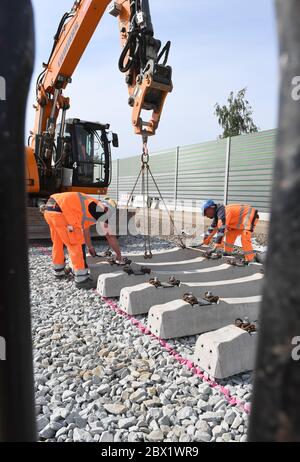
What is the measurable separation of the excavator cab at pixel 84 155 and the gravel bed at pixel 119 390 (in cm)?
595

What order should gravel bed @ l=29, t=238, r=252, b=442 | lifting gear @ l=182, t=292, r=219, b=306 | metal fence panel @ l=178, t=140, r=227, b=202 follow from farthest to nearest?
metal fence panel @ l=178, t=140, r=227, b=202 → lifting gear @ l=182, t=292, r=219, b=306 → gravel bed @ l=29, t=238, r=252, b=442

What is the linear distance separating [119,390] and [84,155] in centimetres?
777

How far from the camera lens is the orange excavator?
4.83 metres

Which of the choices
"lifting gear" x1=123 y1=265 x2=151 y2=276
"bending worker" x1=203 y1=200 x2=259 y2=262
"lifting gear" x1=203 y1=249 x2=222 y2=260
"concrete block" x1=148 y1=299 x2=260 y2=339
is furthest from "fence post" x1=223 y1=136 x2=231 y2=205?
"concrete block" x1=148 y1=299 x2=260 y2=339

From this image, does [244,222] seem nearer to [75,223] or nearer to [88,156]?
[75,223]

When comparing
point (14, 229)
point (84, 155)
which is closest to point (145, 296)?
point (14, 229)

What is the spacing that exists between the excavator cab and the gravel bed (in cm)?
595

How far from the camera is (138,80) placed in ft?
15.4

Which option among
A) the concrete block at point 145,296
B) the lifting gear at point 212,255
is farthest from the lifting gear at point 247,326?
the lifting gear at point 212,255

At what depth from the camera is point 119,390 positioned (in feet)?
8.70

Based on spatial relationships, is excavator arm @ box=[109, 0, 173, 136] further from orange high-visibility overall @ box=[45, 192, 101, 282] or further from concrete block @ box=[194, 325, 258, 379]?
concrete block @ box=[194, 325, 258, 379]

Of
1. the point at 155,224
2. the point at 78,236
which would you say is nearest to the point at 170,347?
the point at 78,236

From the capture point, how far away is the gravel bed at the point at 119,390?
2.21 meters

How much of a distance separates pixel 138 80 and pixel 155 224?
838cm
